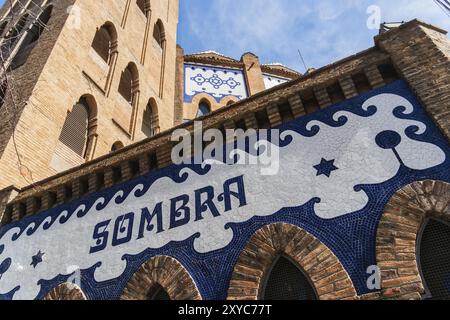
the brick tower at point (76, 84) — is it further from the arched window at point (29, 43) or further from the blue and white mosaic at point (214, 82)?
the blue and white mosaic at point (214, 82)

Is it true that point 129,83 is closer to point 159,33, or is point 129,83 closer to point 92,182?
point 159,33

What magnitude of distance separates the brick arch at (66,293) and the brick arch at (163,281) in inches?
27.2

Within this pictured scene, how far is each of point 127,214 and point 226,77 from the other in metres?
10.8

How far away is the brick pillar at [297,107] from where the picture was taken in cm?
459

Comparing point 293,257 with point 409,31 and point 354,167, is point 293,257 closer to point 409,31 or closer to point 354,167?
point 354,167

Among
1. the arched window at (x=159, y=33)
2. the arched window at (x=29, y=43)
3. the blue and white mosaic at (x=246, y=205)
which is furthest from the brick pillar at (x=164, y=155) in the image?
the arched window at (x=159, y=33)

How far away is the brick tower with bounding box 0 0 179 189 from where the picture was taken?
→ 23.1 feet

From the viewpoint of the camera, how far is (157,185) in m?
4.98

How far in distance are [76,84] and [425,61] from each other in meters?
7.53

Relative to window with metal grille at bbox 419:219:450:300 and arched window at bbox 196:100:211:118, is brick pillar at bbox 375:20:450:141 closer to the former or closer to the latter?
window with metal grille at bbox 419:219:450:300

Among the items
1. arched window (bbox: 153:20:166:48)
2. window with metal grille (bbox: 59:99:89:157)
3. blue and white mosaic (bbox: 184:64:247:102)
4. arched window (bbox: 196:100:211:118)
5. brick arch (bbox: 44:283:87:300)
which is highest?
arched window (bbox: 153:20:166:48)

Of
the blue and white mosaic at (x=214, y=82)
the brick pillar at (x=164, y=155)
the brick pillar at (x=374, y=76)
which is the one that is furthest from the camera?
the blue and white mosaic at (x=214, y=82)

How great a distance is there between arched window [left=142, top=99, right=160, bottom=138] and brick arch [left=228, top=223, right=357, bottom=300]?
877 cm

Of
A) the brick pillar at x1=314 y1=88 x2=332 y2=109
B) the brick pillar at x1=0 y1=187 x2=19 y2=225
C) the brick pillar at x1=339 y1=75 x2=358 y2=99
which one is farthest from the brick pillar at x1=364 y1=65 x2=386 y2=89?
the brick pillar at x1=0 y1=187 x2=19 y2=225
